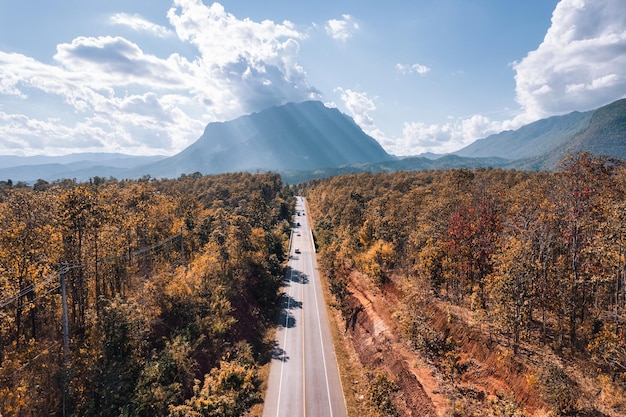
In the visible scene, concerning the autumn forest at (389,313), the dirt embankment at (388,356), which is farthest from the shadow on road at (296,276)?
the autumn forest at (389,313)

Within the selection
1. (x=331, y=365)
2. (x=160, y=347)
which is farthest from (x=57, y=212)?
(x=331, y=365)

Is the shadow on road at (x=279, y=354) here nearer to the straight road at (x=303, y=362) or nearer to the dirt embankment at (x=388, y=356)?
the straight road at (x=303, y=362)

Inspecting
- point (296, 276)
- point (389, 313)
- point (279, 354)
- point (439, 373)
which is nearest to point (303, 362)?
point (279, 354)

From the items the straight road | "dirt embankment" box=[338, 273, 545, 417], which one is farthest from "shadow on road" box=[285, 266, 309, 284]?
"dirt embankment" box=[338, 273, 545, 417]

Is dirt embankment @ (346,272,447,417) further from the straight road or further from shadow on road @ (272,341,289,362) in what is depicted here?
shadow on road @ (272,341,289,362)

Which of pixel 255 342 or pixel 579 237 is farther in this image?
pixel 255 342

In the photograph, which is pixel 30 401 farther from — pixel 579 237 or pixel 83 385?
pixel 579 237
